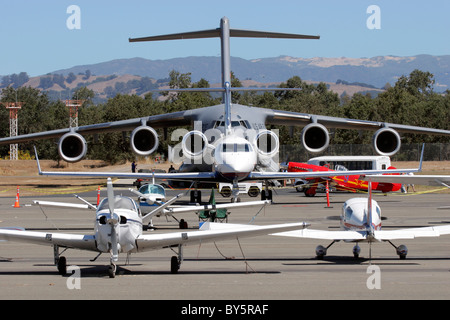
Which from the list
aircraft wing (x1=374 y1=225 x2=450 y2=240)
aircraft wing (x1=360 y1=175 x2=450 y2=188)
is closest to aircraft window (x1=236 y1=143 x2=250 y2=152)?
aircraft wing (x1=360 y1=175 x2=450 y2=188)

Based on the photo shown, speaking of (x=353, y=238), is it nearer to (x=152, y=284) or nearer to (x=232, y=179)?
(x=152, y=284)

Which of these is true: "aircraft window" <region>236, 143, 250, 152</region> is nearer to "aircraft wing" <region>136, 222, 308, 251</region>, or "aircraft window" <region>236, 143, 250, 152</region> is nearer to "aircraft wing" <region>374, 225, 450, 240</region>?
"aircraft wing" <region>374, 225, 450, 240</region>

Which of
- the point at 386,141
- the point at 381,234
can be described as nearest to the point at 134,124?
the point at 386,141

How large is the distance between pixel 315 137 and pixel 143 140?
8246mm

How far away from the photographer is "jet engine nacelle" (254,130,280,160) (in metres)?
34.3

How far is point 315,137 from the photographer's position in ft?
117

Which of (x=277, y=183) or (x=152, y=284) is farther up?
(x=152, y=284)

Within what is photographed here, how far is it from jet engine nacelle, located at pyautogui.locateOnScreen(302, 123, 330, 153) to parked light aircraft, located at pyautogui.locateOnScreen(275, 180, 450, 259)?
782 inches

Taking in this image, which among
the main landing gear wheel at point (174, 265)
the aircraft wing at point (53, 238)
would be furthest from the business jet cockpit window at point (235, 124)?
the aircraft wing at point (53, 238)

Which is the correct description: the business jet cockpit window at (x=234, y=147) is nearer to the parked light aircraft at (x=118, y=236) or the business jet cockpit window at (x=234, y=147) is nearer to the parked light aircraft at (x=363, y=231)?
the parked light aircraft at (x=363, y=231)

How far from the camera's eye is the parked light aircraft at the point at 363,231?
14.1 m
